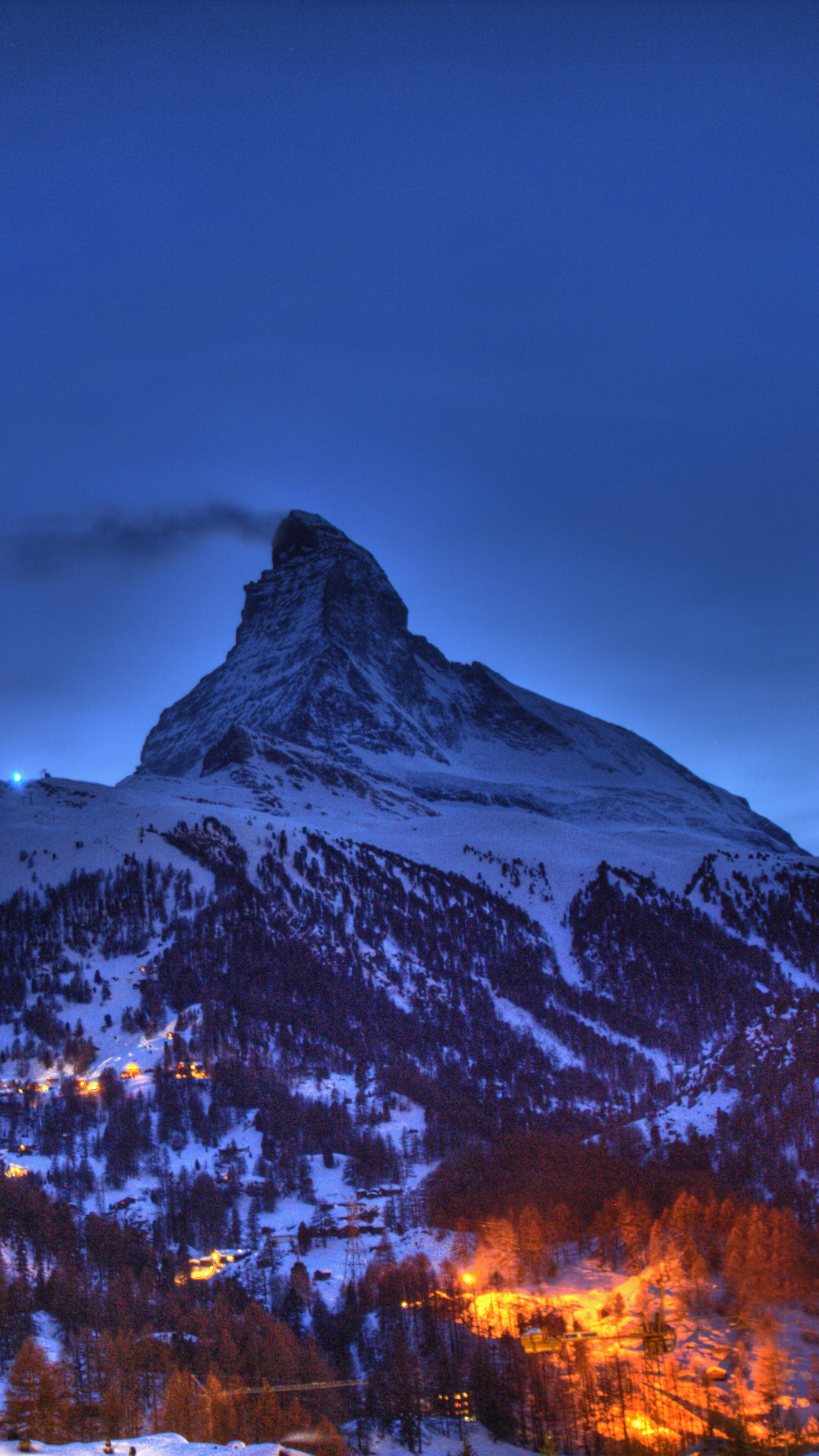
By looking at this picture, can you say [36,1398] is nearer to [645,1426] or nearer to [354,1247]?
[645,1426]

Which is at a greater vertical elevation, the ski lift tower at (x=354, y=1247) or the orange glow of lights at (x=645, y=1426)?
the ski lift tower at (x=354, y=1247)

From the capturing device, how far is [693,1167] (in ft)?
435

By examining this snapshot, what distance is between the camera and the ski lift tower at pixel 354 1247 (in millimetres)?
125688

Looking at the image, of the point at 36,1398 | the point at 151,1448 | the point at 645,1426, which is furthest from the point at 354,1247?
the point at 151,1448

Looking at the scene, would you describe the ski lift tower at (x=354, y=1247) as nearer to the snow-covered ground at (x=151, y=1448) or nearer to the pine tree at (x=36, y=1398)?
the pine tree at (x=36, y=1398)

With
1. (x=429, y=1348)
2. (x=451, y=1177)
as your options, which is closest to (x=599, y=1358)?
(x=429, y=1348)

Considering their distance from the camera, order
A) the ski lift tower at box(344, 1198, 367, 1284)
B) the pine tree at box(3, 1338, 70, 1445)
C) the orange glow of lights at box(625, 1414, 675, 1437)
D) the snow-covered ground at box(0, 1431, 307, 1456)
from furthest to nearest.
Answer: the ski lift tower at box(344, 1198, 367, 1284) < the orange glow of lights at box(625, 1414, 675, 1437) < the pine tree at box(3, 1338, 70, 1445) < the snow-covered ground at box(0, 1431, 307, 1456)

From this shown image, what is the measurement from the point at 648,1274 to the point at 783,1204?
2386 centimetres

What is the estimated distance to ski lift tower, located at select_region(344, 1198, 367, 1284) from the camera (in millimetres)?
125688

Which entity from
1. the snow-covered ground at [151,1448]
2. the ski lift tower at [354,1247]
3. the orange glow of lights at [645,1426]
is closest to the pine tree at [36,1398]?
the snow-covered ground at [151,1448]

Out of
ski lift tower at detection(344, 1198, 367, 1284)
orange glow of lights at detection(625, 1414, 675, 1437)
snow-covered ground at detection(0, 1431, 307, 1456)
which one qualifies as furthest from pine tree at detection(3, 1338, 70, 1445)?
orange glow of lights at detection(625, 1414, 675, 1437)

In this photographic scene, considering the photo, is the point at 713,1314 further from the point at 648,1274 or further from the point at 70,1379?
the point at 70,1379

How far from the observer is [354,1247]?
13525 centimetres

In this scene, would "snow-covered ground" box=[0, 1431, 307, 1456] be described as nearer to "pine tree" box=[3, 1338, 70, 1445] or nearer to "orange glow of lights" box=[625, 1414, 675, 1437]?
"pine tree" box=[3, 1338, 70, 1445]
